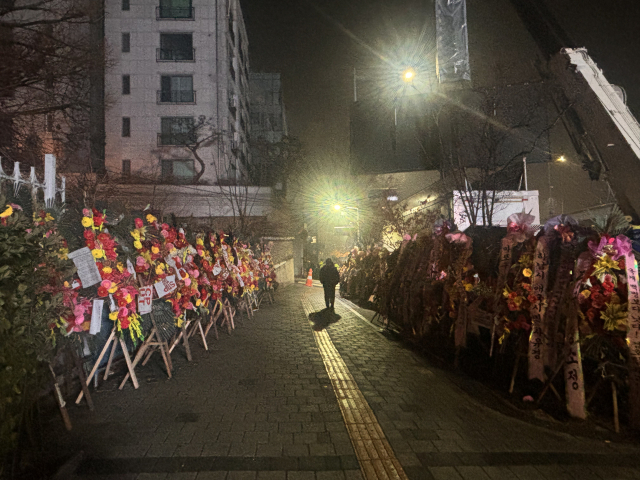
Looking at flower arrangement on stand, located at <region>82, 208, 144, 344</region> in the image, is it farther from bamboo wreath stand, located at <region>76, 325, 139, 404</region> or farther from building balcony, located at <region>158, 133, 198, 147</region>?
building balcony, located at <region>158, 133, 198, 147</region>

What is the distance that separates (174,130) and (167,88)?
11.6 feet

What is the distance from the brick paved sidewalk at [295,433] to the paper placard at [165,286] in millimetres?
1295

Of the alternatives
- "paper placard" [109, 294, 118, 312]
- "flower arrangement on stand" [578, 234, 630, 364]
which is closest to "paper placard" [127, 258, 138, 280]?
"paper placard" [109, 294, 118, 312]

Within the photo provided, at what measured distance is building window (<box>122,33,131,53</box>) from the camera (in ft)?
112

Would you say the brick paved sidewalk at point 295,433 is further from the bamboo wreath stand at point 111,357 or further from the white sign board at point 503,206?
the white sign board at point 503,206

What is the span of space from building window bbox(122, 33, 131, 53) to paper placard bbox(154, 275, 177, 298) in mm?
34321

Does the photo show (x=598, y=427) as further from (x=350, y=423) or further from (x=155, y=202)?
(x=155, y=202)

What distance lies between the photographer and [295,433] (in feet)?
14.3

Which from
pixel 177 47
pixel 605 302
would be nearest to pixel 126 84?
pixel 177 47

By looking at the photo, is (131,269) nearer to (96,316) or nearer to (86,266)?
(86,266)

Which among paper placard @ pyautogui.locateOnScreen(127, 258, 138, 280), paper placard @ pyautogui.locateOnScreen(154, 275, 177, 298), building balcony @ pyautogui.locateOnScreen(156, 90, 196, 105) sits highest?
building balcony @ pyautogui.locateOnScreen(156, 90, 196, 105)

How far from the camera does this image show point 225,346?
29.6 feet

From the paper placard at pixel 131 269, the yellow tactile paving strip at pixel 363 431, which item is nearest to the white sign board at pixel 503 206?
the yellow tactile paving strip at pixel 363 431

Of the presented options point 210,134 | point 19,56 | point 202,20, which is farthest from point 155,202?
point 19,56
